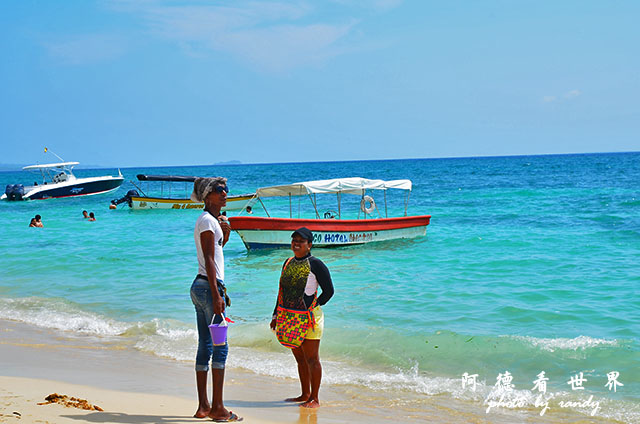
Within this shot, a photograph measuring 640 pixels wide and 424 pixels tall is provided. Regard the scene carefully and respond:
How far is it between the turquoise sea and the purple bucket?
2261 mm

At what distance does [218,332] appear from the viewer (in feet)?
14.8

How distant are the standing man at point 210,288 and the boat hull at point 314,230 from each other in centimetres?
1277

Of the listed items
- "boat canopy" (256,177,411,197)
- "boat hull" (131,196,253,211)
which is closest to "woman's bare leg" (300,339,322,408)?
"boat canopy" (256,177,411,197)

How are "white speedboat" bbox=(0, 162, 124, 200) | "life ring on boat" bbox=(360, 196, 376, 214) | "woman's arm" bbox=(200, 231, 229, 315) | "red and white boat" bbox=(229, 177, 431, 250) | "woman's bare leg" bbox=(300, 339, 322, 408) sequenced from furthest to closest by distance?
"white speedboat" bbox=(0, 162, 124, 200) → "life ring on boat" bbox=(360, 196, 376, 214) → "red and white boat" bbox=(229, 177, 431, 250) → "woman's bare leg" bbox=(300, 339, 322, 408) → "woman's arm" bbox=(200, 231, 229, 315)

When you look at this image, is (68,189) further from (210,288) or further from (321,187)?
(210,288)

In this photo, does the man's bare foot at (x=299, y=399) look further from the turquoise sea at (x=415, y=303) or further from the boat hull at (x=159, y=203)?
the boat hull at (x=159, y=203)

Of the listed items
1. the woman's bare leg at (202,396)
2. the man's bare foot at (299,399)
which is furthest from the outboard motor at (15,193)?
the woman's bare leg at (202,396)

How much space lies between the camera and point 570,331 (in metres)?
8.51

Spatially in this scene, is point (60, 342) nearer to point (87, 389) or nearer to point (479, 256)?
point (87, 389)

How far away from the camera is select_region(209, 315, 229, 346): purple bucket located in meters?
4.49

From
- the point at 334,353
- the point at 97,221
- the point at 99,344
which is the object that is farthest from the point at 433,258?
the point at 97,221

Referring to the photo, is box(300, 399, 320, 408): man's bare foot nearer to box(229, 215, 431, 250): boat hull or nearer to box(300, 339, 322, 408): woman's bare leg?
box(300, 339, 322, 408): woman's bare leg

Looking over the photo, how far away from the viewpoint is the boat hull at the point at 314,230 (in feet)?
57.9

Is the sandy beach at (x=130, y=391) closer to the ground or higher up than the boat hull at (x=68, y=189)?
closer to the ground
